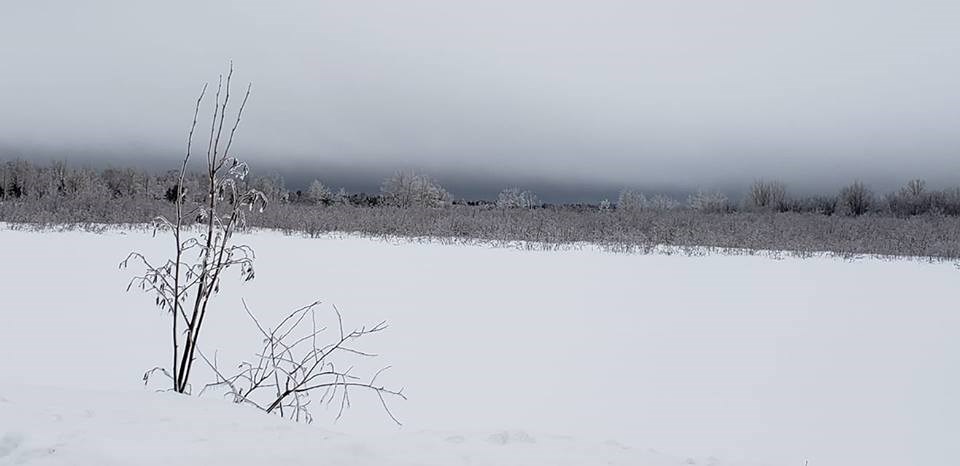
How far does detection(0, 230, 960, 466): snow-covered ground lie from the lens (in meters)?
2.20

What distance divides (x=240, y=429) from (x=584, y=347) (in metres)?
5.48

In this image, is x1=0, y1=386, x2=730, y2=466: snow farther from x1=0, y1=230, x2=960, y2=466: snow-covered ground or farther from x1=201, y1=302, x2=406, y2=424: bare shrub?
x1=201, y1=302, x2=406, y2=424: bare shrub

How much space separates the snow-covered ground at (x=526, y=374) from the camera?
2.20 m

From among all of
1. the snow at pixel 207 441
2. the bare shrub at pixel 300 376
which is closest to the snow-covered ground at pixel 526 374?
the snow at pixel 207 441

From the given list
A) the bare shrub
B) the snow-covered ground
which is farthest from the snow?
the bare shrub

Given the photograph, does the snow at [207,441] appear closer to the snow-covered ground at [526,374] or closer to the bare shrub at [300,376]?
the snow-covered ground at [526,374]

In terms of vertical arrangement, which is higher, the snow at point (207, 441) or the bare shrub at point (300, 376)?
the snow at point (207, 441)

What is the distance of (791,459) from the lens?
162 inches

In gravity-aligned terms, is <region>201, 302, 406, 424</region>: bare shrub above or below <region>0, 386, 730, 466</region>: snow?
below

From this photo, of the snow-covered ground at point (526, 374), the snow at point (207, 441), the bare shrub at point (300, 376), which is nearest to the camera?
the snow at point (207, 441)

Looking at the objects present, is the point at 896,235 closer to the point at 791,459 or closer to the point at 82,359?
the point at 791,459

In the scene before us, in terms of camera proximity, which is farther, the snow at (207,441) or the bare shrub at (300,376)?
the bare shrub at (300,376)

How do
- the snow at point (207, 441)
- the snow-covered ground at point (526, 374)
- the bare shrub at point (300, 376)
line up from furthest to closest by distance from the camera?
1. the bare shrub at point (300, 376)
2. the snow-covered ground at point (526, 374)
3. the snow at point (207, 441)

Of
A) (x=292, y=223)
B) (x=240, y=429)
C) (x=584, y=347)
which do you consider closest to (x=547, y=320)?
(x=584, y=347)
